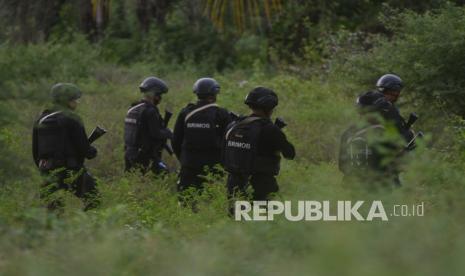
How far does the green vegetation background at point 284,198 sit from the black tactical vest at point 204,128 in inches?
25.6

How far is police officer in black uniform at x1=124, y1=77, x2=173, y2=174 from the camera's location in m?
12.2

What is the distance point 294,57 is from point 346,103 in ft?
25.6

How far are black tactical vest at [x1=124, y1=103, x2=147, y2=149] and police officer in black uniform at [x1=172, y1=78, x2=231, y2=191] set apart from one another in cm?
92

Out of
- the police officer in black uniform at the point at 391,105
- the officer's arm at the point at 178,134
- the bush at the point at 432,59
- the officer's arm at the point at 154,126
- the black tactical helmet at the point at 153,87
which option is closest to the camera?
the police officer in black uniform at the point at 391,105

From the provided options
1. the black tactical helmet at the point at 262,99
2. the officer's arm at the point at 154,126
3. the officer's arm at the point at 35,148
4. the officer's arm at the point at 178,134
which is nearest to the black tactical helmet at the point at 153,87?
the officer's arm at the point at 154,126

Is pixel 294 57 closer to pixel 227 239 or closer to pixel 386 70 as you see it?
pixel 386 70

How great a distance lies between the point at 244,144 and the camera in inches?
377

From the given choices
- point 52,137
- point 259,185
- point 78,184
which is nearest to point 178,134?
point 78,184

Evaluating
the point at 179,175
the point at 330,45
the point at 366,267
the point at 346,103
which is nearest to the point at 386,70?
the point at 346,103

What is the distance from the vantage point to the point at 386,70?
15734 millimetres

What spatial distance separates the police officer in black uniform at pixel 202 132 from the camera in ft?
37.0

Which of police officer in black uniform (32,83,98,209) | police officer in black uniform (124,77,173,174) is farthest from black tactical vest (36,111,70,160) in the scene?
police officer in black uniform (124,77,173,174)

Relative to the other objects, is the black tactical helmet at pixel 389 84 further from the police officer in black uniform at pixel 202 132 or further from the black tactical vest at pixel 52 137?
the black tactical vest at pixel 52 137

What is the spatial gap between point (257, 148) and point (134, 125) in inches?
123
